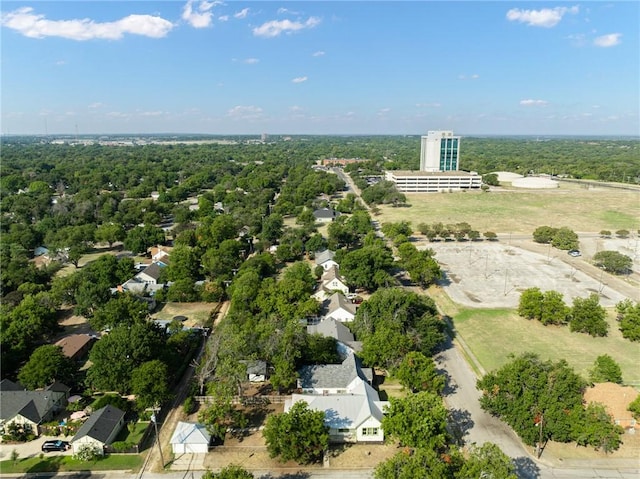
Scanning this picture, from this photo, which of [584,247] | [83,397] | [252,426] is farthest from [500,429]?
[584,247]

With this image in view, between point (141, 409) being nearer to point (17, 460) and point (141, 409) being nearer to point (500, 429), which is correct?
point (17, 460)

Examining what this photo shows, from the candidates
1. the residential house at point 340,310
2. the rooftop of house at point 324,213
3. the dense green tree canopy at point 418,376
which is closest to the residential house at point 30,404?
the residential house at point 340,310

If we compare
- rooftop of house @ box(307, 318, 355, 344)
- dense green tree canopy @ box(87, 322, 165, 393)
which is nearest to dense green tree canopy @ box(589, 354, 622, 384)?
rooftop of house @ box(307, 318, 355, 344)

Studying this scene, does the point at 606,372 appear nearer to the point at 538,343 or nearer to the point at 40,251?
the point at 538,343

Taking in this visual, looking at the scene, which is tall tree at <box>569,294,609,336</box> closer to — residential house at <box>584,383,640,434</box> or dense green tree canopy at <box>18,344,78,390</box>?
residential house at <box>584,383,640,434</box>

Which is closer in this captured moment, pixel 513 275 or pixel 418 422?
pixel 418 422

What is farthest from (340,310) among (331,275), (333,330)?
(331,275)
